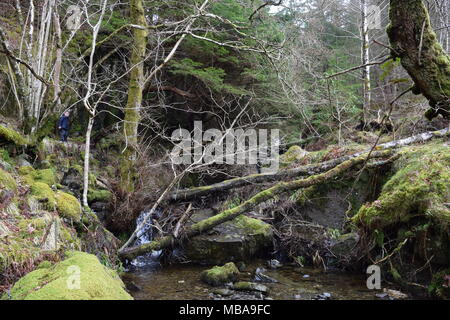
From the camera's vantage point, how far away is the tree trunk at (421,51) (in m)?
2.65

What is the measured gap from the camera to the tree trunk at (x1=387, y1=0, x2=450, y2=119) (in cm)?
265

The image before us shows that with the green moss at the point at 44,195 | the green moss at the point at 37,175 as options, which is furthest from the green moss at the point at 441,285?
the green moss at the point at 37,175

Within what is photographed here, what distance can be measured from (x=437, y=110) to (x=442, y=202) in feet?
8.58

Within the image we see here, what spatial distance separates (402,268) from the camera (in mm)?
5430

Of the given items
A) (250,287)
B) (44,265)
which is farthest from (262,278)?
(44,265)

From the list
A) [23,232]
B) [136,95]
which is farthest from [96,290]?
[136,95]

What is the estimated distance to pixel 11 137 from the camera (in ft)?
24.1

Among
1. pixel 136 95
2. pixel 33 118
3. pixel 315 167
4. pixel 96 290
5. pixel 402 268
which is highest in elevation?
pixel 136 95

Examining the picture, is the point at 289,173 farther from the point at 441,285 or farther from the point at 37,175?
the point at 37,175

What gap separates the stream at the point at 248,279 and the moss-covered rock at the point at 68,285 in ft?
7.87

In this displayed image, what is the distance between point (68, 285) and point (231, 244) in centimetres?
502

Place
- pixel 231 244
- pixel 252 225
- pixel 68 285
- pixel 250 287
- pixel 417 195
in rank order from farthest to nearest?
pixel 252 225 < pixel 231 244 < pixel 250 287 < pixel 417 195 < pixel 68 285

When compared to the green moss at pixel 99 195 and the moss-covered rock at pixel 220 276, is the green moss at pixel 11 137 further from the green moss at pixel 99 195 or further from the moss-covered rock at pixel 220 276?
the moss-covered rock at pixel 220 276
